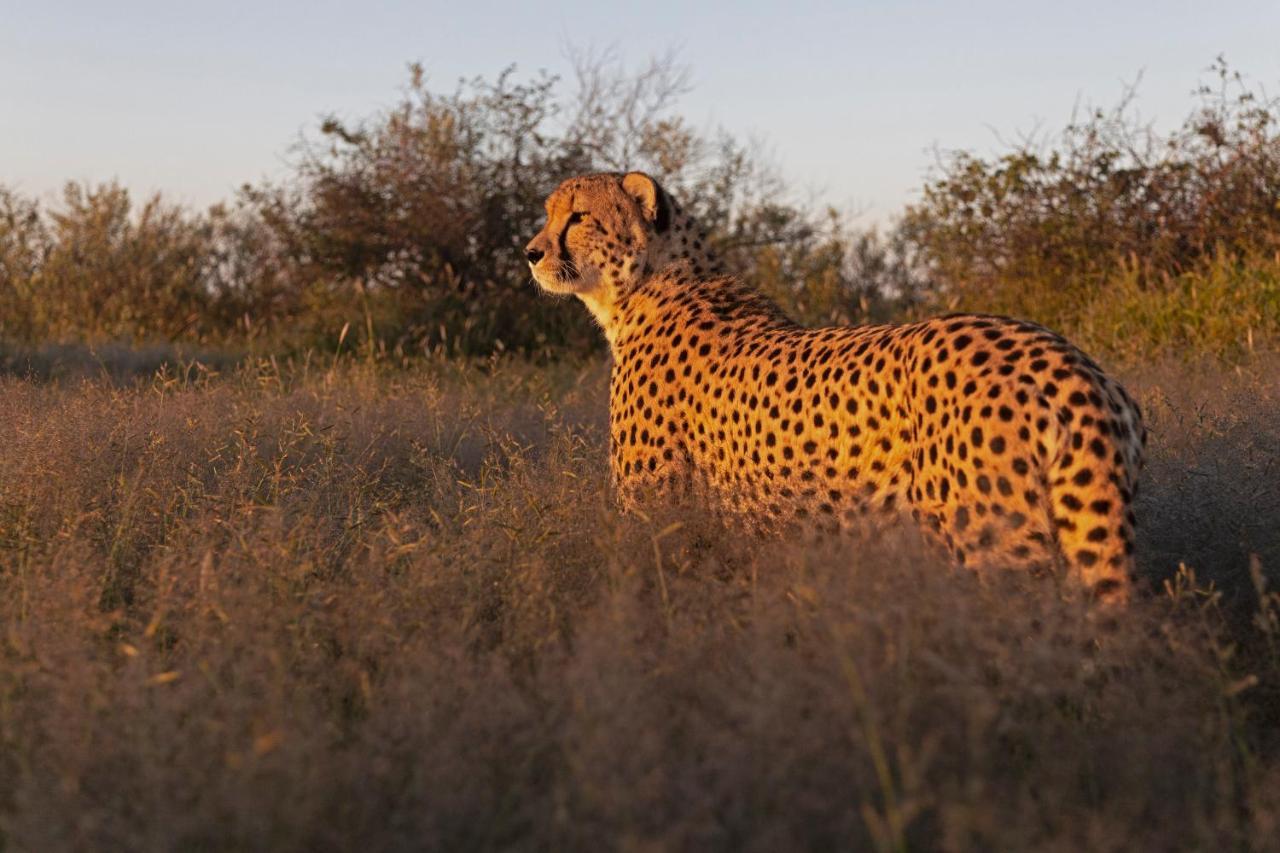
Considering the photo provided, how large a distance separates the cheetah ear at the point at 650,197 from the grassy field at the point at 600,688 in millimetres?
1089

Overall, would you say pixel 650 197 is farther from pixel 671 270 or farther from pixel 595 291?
pixel 595 291

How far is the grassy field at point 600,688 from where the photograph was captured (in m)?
1.85

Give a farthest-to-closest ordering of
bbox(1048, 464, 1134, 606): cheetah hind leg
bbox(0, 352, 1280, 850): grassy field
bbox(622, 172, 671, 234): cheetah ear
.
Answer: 1. bbox(622, 172, 671, 234): cheetah ear
2. bbox(1048, 464, 1134, 606): cheetah hind leg
3. bbox(0, 352, 1280, 850): grassy field

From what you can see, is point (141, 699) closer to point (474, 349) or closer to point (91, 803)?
point (91, 803)

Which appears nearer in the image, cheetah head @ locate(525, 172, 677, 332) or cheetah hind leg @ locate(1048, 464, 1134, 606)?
cheetah hind leg @ locate(1048, 464, 1134, 606)

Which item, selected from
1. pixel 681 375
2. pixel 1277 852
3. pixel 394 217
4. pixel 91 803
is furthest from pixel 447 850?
pixel 394 217

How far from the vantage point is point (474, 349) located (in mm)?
9062

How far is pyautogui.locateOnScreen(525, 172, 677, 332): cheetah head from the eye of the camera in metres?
4.28

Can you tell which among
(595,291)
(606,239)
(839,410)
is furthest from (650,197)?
(839,410)

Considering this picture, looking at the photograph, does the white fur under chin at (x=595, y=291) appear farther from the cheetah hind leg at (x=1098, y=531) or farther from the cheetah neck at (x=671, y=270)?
the cheetah hind leg at (x=1098, y=531)

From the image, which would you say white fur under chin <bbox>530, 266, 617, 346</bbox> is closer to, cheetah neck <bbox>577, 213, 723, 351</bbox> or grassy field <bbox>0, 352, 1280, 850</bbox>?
cheetah neck <bbox>577, 213, 723, 351</bbox>

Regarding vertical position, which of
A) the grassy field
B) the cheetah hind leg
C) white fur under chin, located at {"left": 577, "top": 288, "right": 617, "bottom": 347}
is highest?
white fur under chin, located at {"left": 577, "top": 288, "right": 617, "bottom": 347}

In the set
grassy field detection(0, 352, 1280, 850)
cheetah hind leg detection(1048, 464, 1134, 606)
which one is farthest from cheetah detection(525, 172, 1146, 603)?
grassy field detection(0, 352, 1280, 850)

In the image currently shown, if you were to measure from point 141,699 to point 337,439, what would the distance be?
103 inches
